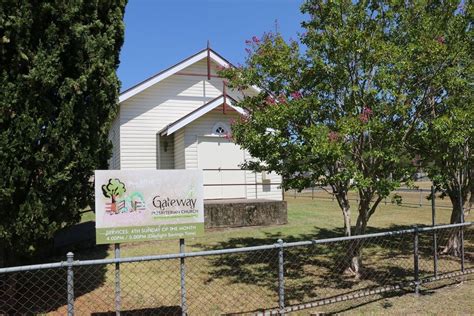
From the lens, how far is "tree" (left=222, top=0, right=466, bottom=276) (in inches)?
259

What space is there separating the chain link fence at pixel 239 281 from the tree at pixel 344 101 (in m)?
0.80

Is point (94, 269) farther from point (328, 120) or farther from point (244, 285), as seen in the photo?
point (328, 120)

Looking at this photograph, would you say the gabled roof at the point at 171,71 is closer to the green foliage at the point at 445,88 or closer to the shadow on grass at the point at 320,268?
the shadow on grass at the point at 320,268

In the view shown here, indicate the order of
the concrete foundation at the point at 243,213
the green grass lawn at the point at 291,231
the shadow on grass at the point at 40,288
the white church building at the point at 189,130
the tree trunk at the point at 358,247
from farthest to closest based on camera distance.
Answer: the white church building at the point at 189,130 → the concrete foundation at the point at 243,213 → the green grass lawn at the point at 291,231 → the tree trunk at the point at 358,247 → the shadow on grass at the point at 40,288

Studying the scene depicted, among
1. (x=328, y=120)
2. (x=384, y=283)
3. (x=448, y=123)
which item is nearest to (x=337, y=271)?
(x=384, y=283)

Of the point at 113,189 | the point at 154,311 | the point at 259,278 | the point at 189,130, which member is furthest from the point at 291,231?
the point at 113,189

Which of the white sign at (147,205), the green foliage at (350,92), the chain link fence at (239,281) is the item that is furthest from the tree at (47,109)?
the green foliage at (350,92)

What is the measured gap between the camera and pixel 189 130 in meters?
14.7

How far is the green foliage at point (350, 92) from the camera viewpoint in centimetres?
657

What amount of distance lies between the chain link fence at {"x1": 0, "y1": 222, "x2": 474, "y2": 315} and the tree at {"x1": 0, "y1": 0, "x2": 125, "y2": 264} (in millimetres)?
870

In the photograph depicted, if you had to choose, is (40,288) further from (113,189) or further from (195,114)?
(195,114)

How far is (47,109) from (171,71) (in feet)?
34.4

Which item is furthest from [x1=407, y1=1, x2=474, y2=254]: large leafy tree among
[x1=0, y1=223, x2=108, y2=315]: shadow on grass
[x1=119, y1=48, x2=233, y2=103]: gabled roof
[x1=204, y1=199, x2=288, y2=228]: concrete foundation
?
[x1=119, y1=48, x2=233, y2=103]: gabled roof

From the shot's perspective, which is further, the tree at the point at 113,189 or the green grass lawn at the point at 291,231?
the green grass lawn at the point at 291,231
